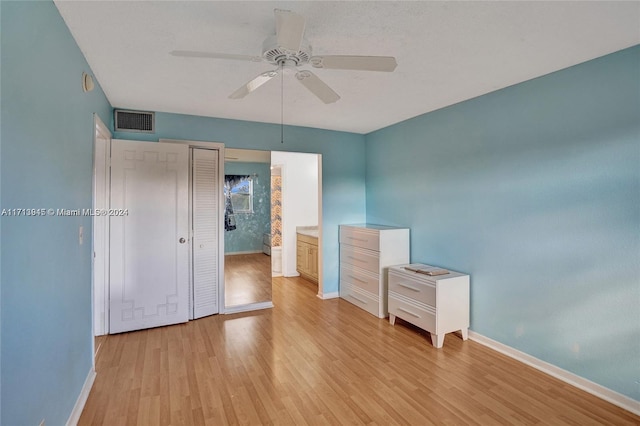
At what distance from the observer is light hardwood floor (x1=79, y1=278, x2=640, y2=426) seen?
2062 mm

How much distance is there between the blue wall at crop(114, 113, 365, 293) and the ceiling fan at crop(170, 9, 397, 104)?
80.2 inches

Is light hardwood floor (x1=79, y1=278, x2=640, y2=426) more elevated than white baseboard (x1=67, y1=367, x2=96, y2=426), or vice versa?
white baseboard (x1=67, y1=367, x2=96, y2=426)

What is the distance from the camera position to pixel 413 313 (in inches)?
130

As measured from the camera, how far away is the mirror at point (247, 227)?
3.99 meters

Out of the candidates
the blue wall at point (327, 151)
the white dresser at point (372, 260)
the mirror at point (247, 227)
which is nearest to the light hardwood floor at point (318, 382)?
the white dresser at point (372, 260)

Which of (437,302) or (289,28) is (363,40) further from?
(437,302)

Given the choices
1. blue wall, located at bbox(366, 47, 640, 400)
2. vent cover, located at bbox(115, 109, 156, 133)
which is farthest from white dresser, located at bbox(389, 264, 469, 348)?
vent cover, located at bbox(115, 109, 156, 133)

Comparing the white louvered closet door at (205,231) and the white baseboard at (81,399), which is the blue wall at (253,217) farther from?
the white baseboard at (81,399)

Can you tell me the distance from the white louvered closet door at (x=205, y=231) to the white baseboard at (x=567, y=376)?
118 inches

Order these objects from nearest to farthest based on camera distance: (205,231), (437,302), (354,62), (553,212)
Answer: (354,62) < (553,212) < (437,302) < (205,231)

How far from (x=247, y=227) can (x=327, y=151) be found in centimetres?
160

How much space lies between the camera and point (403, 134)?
4125 millimetres

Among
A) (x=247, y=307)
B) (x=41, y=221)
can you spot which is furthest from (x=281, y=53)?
(x=247, y=307)

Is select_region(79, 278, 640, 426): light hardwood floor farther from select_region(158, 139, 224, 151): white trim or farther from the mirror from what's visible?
select_region(158, 139, 224, 151): white trim
